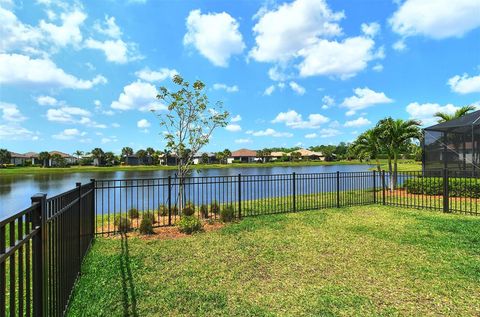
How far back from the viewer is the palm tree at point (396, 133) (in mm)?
19062

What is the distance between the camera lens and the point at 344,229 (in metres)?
7.87

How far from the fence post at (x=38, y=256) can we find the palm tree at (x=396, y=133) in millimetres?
19854

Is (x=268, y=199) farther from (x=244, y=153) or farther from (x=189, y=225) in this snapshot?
(x=244, y=153)

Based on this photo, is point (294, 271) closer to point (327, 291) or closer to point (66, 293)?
point (327, 291)

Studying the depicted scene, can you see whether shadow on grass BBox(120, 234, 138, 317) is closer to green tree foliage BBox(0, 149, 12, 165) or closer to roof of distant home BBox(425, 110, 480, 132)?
roof of distant home BBox(425, 110, 480, 132)

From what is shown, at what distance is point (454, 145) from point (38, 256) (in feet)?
64.6

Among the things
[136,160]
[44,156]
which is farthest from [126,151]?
[44,156]

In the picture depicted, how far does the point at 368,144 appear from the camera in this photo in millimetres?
20078

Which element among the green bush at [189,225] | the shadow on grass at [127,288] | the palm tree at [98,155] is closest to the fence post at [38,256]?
the shadow on grass at [127,288]

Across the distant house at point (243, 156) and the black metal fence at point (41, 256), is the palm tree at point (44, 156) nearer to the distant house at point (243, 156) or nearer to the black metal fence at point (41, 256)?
the distant house at point (243, 156)

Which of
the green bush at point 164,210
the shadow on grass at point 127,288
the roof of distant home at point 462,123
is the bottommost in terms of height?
the shadow on grass at point 127,288

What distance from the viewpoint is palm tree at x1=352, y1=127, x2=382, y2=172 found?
19631 mm

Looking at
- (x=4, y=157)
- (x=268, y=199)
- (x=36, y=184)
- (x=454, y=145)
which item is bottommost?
(x=36, y=184)

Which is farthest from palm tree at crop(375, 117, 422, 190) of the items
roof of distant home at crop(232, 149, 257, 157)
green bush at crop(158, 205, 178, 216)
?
roof of distant home at crop(232, 149, 257, 157)
